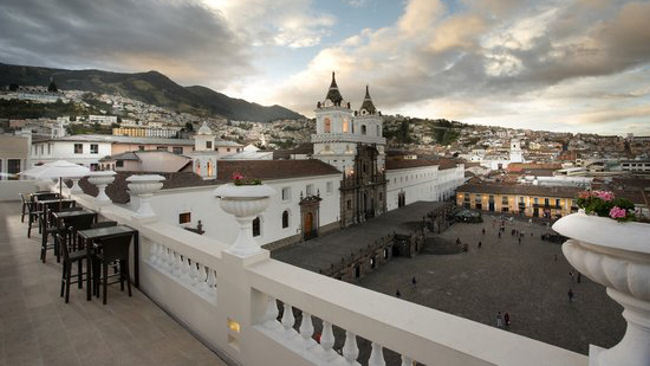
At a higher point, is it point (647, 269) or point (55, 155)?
point (55, 155)

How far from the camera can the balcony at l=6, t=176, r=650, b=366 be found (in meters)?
1.99

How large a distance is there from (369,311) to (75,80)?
18025cm

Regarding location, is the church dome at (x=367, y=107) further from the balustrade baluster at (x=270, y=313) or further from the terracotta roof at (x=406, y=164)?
the balustrade baluster at (x=270, y=313)

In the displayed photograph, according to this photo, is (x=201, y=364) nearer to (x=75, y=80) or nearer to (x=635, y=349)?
(x=635, y=349)

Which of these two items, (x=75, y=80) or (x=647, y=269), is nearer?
(x=647, y=269)

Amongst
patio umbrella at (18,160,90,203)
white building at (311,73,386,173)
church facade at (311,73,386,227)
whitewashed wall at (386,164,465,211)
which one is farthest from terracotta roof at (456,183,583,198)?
patio umbrella at (18,160,90,203)

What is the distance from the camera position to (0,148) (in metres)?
25.3

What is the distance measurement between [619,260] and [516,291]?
25.2 metres

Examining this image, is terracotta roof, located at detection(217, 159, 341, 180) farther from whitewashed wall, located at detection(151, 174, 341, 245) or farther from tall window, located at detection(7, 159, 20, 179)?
tall window, located at detection(7, 159, 20, 179)

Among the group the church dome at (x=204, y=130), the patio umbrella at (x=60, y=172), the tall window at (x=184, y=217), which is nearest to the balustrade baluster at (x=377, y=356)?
the patio umbrella at (x=60, y=172)

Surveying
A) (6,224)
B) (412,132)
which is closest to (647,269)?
(6,224)

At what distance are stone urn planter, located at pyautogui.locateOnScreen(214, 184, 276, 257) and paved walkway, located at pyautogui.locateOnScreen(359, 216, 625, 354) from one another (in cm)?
1877

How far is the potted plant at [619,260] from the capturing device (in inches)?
55.6

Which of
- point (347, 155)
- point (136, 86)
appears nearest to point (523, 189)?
point (347, 155)
